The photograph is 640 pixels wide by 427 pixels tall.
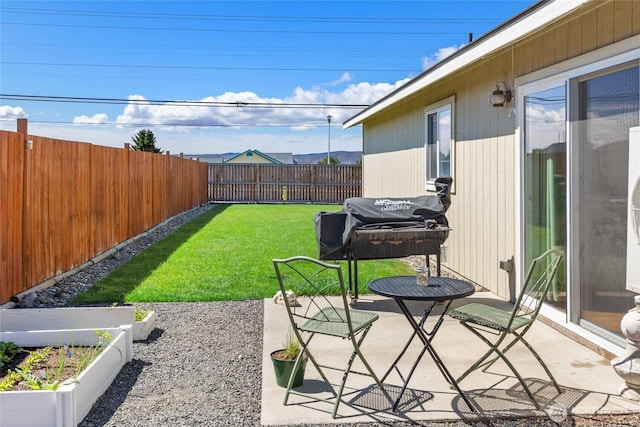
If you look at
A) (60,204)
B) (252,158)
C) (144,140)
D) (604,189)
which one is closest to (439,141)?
(604,189)

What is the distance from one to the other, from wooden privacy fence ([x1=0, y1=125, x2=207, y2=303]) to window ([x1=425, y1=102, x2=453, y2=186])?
492 centimetres

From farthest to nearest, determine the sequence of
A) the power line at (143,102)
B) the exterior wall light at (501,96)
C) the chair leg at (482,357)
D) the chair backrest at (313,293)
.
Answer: the power line at (143,102) < the exterior wall light at (501,96) < the chair backrest at (313,293) < the chair leg at (482,357)

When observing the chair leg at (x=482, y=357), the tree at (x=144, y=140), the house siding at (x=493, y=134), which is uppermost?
the tree at (x=144, y=140)

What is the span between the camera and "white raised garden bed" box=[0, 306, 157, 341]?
14.1 ft

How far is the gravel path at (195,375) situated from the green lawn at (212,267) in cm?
43

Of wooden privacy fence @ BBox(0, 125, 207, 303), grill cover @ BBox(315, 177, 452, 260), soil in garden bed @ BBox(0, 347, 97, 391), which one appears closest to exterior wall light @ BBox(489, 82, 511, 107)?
grill cover @ BBox(315, 177, 452, 260)

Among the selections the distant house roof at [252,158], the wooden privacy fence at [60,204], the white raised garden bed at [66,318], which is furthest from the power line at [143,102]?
the white raised garden bed at [66,318]

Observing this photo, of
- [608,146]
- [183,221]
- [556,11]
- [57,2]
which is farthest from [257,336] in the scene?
[57,2]

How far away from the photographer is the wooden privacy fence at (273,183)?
21.8 m

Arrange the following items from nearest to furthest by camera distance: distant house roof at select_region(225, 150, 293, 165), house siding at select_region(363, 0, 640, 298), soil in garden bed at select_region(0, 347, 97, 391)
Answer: soil in garden bed at select_region(0, 347, 97, 391) < house siding at select_region(363, 0, 640, 298) < distant house roof at select_region(225, 150, 293, 165)

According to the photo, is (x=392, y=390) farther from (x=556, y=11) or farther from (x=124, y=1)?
(x=124, y=1)

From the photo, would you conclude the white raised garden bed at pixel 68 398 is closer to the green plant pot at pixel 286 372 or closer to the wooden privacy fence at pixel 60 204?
the green plant pot at pixel 286 372

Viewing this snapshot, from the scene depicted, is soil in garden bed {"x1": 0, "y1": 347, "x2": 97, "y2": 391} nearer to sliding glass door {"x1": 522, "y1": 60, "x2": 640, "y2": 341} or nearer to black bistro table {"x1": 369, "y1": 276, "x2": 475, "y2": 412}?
black bistro table {"x1": 369, "y1": 276, "x2": 475, "y2": 412}

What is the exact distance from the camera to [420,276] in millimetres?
3443
